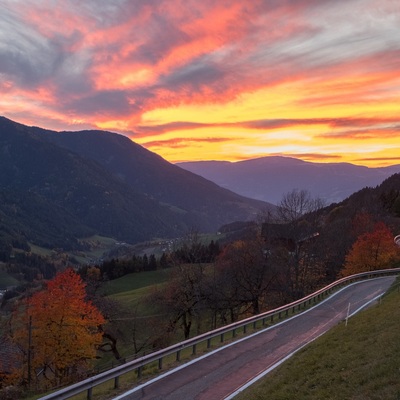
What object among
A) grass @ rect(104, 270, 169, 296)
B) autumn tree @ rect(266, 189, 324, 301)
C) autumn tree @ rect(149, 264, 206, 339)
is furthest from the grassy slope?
grass @ rect(104, 270, 169, 296)

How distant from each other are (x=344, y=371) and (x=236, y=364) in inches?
220

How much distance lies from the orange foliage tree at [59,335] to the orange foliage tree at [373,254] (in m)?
33.8

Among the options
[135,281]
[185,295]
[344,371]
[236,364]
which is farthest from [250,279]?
[135,281]

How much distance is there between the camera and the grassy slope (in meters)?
9.78

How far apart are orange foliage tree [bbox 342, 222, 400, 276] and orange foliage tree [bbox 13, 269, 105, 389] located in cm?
3378

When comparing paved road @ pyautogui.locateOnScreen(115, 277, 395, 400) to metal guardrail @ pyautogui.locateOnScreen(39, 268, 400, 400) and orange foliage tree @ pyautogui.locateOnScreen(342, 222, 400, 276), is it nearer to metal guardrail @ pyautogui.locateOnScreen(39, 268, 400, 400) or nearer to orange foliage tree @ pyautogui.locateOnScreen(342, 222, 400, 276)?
metal guardrail @ pyautogui.locateOnScreen(39, 268, 400, 400)

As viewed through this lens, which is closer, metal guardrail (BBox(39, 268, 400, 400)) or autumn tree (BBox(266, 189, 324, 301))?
metal guardrail (BBox(39, 268, 400, 400))

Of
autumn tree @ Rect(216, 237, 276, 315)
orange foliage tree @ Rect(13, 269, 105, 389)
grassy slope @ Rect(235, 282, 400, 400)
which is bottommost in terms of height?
orange foliage tree @ Rect(13, 269, 105, 389)

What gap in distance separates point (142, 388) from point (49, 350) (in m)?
31.7

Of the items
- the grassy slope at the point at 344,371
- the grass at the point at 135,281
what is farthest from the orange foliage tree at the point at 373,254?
the grass at the point at 135,281

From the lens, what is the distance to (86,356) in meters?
40.9

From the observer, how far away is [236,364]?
16.2 meters

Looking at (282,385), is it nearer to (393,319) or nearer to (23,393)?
(393,319)

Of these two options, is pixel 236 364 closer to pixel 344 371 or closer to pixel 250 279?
pixel 344 371
